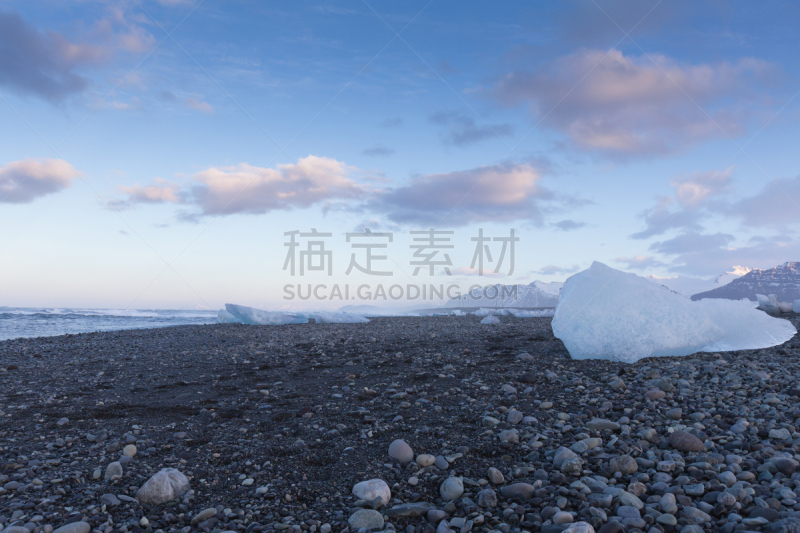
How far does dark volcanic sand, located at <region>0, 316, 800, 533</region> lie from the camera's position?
2.93m

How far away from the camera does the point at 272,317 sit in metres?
19.3

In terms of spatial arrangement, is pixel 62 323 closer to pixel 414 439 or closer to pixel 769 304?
pixel 414 439

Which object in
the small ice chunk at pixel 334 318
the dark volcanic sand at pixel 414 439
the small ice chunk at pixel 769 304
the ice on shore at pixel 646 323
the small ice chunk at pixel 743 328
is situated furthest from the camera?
the small ice chunk at pixel 334 318

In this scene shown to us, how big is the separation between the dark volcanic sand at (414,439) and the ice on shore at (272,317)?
1119 cm

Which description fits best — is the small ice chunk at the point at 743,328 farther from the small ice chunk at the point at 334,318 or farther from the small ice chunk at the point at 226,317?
the small ice chunk at the point at 226,317

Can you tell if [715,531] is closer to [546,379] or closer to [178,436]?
[546,379]

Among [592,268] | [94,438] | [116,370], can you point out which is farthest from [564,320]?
[116,370]

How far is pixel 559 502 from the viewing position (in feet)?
9.62

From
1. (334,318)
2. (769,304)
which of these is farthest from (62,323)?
(769,304)

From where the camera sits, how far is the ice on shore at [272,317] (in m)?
19.2

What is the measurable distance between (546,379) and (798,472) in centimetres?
307

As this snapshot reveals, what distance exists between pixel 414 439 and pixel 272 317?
16.2m

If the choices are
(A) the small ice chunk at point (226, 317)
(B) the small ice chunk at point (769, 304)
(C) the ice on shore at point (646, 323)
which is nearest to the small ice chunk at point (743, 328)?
(C) the ice on shore at point (646, 323)

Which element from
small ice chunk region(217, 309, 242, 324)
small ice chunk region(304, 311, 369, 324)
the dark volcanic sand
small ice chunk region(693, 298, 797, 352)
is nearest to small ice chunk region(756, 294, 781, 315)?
small ice chunk region(693, 298, 797, 352)
